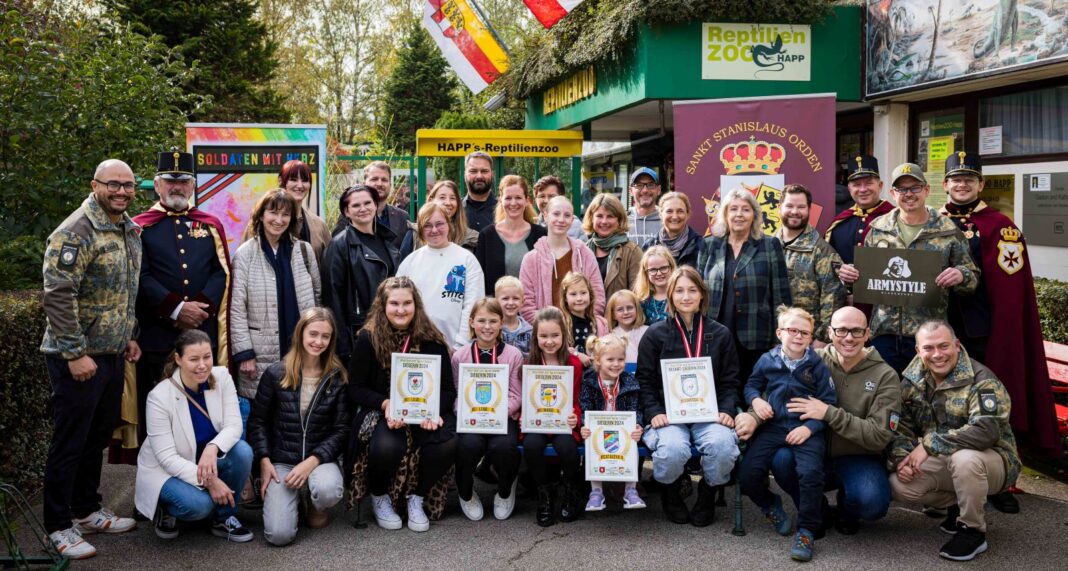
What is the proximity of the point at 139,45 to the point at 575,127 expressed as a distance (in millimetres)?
9050

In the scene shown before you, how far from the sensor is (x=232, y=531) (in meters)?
4.95

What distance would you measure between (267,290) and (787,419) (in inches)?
125

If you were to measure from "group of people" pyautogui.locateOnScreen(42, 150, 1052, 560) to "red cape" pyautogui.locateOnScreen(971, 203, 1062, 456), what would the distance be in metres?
0.02

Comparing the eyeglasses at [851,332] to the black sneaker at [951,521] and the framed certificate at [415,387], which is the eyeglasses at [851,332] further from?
the framed certificate at [415,387]

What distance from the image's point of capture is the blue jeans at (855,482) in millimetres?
4828

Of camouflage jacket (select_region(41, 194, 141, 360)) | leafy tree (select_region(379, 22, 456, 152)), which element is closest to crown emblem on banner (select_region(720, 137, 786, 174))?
camouflage jacket (select_region(41, 194, 141, 360))

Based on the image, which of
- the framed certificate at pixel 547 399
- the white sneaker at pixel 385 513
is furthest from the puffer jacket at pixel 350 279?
the framed certificate at pixel 547 399

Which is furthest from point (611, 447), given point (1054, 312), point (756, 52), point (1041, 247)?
point (756, 52)

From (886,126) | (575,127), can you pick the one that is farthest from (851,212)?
(575,127)

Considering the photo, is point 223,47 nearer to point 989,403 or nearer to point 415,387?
point 415,387

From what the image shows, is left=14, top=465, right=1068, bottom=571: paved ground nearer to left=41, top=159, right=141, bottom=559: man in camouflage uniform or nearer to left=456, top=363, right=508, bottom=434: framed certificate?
left=41, top=159, right=141, bottom=559: man in camouflage uniform

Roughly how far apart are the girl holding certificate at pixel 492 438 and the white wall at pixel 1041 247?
602cm

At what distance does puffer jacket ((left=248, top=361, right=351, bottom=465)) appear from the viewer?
16.8 ft

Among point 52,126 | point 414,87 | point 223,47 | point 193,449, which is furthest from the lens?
point 414,87
